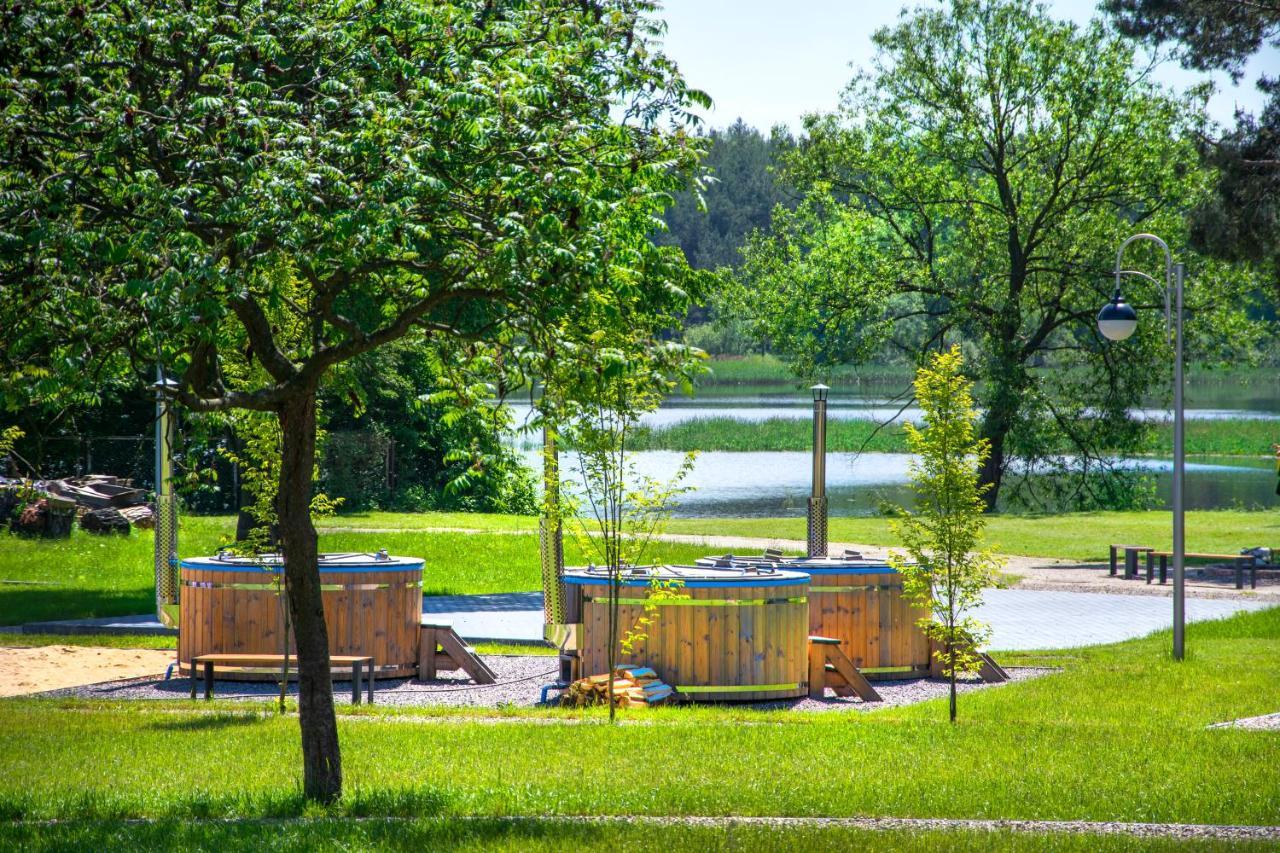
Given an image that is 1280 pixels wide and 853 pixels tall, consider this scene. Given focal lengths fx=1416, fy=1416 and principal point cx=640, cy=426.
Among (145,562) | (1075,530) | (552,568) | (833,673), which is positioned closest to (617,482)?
(833,673)

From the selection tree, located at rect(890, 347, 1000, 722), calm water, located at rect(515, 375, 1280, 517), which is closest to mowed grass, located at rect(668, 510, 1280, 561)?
calm water, located at rect(515, 375, 1280, 517)

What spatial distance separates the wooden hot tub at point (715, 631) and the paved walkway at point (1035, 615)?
397 cm

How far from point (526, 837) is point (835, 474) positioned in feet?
149

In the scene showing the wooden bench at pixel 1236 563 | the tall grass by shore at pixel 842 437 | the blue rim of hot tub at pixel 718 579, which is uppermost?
the tall grass by shore at pixel 842 437

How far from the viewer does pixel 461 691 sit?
575 inches

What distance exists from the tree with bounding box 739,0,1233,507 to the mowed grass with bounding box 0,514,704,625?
13.1m

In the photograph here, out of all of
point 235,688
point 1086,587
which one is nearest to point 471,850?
point 235,688

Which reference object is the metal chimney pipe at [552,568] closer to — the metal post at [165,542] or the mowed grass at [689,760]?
the mowed grass at [689,760]

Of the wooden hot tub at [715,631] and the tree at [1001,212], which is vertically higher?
the tree at [1001,212]

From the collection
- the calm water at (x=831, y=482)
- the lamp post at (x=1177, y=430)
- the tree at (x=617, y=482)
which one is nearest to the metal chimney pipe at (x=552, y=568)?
the tree at (x=617, y=482)

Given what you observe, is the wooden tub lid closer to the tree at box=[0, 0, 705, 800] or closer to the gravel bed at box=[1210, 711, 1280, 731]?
the tree at box=[0, 0, 705, 800]

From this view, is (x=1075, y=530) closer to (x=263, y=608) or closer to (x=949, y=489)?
(x=263, y=608)

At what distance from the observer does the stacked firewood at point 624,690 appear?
13242mm

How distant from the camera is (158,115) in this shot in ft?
24.6
